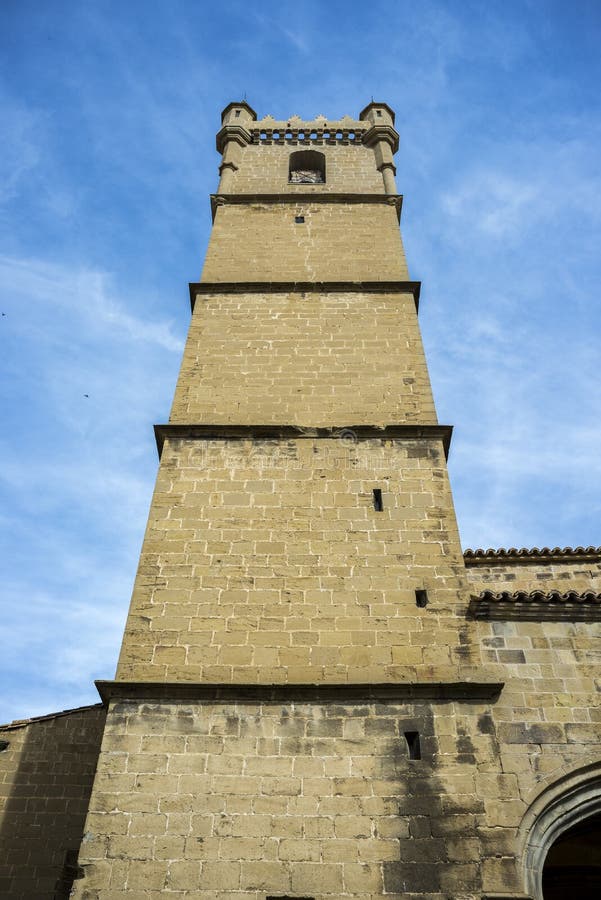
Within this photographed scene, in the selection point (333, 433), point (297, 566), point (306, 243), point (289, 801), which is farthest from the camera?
point (306, 243)

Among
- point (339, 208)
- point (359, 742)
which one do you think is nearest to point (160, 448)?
point (359, 742)

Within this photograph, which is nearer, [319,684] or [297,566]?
[319,684]

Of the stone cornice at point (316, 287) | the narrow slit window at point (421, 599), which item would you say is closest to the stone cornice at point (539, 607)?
the narrow slit window at point (421, 599)

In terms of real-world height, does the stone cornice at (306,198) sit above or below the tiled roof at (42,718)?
above

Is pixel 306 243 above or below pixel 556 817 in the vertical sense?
above

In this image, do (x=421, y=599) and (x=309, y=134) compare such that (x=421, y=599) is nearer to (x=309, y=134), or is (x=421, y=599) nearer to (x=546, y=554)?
(x=546, y=554)

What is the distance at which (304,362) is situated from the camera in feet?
33.6

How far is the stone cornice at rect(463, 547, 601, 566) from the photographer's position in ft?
35.3

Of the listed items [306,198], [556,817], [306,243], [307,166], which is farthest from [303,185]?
[556,817]

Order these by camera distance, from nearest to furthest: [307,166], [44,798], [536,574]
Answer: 1. [44,798]
2. [536,574]
3. [307,166]

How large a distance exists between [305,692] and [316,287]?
6.59 metres

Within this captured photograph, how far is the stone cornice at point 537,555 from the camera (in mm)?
10773

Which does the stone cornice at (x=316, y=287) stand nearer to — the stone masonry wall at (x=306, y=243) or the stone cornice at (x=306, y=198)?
the stone masonry wall at (x=306, y=243)

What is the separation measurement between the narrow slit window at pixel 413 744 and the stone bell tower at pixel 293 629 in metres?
0.02
